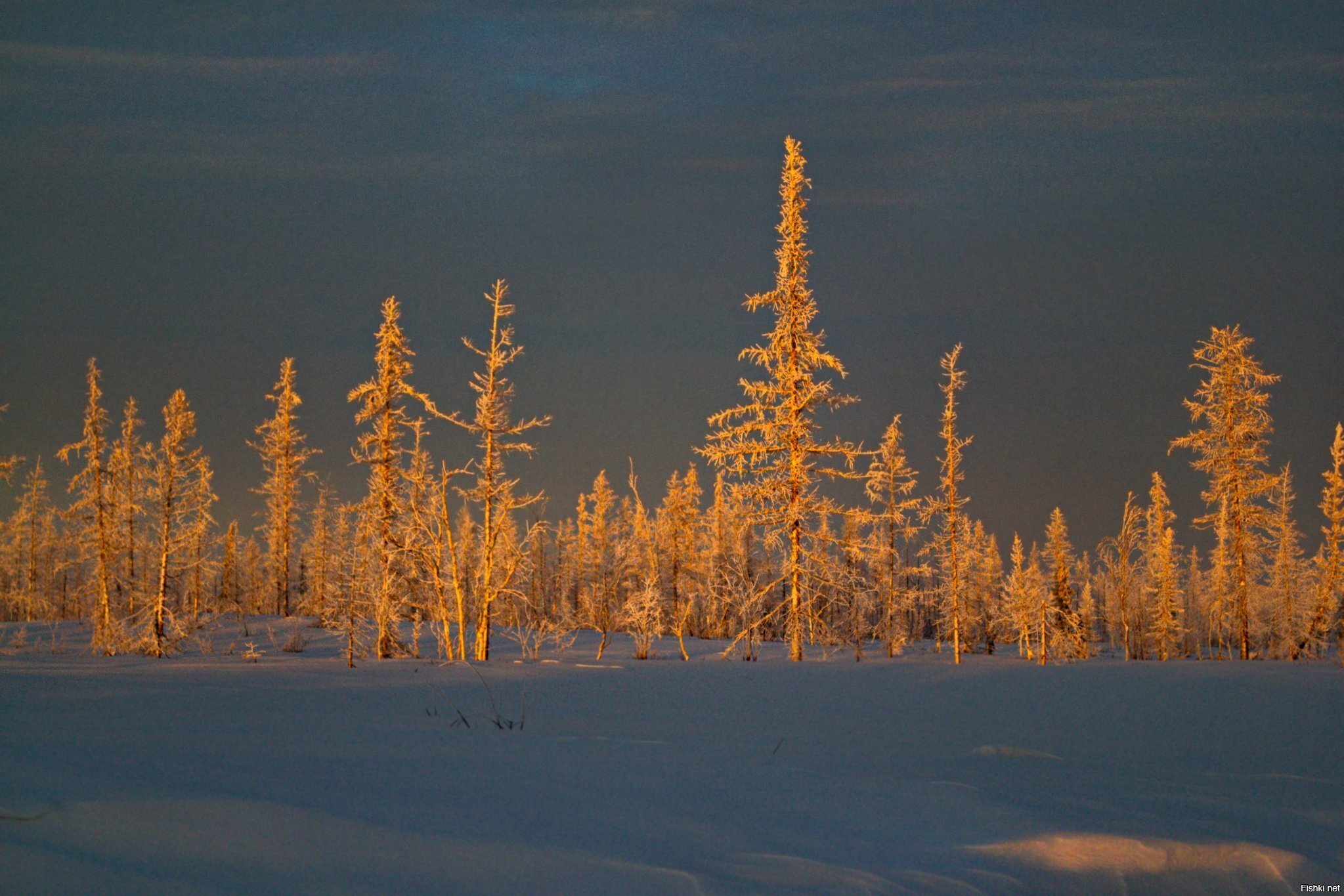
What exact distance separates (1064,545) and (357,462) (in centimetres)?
4467

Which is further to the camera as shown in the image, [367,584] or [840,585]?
[367,584]

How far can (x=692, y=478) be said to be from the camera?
59750mm

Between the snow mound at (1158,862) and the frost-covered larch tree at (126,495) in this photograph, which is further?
the frost-covered larch tree at (126,495)

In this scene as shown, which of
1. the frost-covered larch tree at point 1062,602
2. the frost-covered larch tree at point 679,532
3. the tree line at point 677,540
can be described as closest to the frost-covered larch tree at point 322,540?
the tree line at point 677,540

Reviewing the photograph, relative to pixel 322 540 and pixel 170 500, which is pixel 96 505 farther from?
pixel 322 540

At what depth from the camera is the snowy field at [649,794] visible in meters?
2.94

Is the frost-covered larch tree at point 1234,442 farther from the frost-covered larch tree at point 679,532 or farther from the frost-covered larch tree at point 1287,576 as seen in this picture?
the frost-covered larch tree at point 679,532

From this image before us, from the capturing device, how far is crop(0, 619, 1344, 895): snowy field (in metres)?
2.94

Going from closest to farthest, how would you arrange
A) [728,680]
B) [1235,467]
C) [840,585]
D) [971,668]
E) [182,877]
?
[182,877] < [728,680] < [971,668] < [840,585] < [1235,467]

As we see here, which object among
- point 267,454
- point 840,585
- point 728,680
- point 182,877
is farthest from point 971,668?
point 267,454

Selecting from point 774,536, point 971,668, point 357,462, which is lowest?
point 971,668

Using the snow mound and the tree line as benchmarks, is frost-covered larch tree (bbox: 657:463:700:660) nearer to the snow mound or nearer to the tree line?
the tree line

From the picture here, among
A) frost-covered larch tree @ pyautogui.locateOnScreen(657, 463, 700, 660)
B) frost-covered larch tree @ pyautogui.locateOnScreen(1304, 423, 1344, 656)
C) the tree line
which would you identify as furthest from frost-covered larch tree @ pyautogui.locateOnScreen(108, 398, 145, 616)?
frost-covered larch tree @ pyautogui.locateOnScreen(1304, 423, 1344, 656)

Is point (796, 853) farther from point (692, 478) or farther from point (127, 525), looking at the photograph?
point (692, 478)
